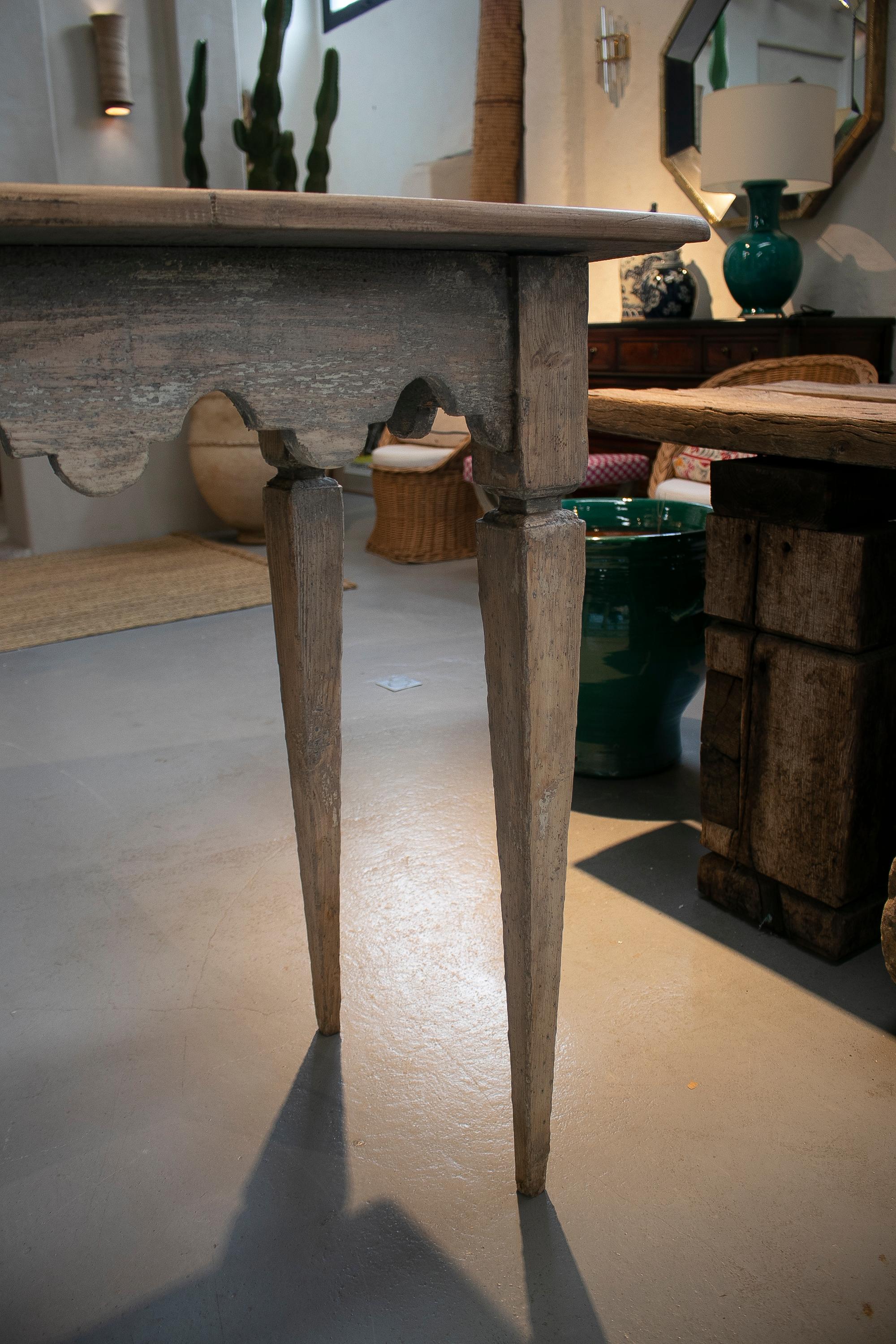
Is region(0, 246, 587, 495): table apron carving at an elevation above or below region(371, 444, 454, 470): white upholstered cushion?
above

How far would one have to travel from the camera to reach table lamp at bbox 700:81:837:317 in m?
2.97

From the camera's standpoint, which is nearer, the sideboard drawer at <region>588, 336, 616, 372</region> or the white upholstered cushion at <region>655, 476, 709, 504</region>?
the white upholstered cushion at <region>655, 476, 709, 504</region>

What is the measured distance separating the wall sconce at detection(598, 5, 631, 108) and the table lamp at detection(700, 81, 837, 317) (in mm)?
1194

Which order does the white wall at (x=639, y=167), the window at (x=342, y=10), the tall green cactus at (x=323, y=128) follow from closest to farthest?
the white wall at (x=639, y=167) → the tall green cactus at (x=323, y=128) → the window at (x=342, y=10)

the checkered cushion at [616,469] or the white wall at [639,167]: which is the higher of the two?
the white wall at [639,167]

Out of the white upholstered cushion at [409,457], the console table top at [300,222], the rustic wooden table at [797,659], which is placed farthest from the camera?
the white upholstered cushion at [409,457]

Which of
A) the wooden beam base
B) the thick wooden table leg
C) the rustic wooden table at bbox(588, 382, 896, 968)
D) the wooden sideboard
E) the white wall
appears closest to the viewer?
the thick wooden table leg

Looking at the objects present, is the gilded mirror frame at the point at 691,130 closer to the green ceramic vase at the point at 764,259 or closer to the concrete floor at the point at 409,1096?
the green ceramic vase at the point at 764,259

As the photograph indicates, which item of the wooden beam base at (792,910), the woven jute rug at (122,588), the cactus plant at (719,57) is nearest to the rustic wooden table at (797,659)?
the wooden beam base at (792,910)

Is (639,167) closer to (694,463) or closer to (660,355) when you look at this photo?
(660,355)

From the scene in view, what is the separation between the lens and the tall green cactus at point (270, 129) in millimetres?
4359

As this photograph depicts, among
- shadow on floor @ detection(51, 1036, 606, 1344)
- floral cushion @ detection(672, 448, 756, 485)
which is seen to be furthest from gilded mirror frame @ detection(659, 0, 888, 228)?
shadow on floor @ detection(51, 1036, 606, 1344)

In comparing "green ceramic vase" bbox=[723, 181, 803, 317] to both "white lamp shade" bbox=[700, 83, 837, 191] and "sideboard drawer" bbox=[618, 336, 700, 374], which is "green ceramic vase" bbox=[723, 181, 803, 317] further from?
"sideboard drawer" bbox=[618, 336, 700, 374]

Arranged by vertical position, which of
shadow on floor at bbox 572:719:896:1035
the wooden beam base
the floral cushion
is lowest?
shadow on floor at bbox 572:719:896:1035
